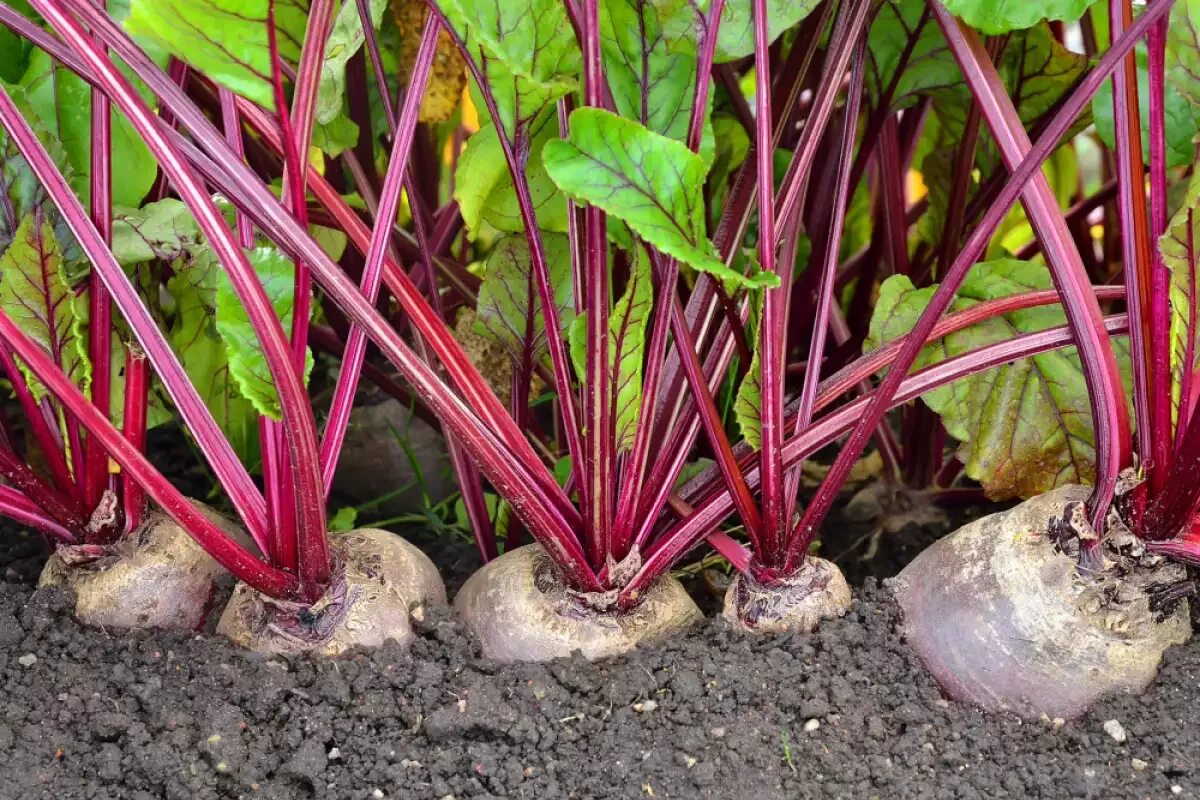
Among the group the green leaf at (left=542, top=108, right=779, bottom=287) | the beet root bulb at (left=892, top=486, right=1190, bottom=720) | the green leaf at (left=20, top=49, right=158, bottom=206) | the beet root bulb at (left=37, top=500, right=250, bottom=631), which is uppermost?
the green leaf at (left=542, top=108, right=779, bottom=287)

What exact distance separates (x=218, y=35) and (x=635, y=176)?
321 millimetres

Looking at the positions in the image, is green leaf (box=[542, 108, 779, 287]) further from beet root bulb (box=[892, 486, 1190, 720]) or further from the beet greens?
beet root bulb (box=[892, 486, 1190, 720])

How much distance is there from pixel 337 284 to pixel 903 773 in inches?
25.3

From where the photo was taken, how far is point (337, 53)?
969 mm

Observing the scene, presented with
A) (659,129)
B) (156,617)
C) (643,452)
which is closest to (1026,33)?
(659,129)

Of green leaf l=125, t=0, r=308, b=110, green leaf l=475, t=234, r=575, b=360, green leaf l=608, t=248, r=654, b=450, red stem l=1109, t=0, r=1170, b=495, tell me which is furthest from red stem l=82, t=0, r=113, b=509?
red stem l=1109, t=0, r=1170, b=495

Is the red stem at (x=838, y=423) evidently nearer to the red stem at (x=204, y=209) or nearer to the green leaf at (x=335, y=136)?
the red stem at (x=204, y=209)

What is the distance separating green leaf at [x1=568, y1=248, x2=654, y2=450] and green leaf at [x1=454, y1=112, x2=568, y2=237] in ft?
0.53

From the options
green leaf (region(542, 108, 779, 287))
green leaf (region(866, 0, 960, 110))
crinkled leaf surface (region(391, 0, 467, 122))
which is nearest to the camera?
green leaf (region(542, 108, 779, 287))

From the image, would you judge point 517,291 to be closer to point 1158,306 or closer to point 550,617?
point 550,617

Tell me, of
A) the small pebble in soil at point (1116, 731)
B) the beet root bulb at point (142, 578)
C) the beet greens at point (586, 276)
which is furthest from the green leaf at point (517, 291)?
the small pebble in soil at point (1116, 731)

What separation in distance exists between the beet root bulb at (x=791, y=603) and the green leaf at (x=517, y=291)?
36cm

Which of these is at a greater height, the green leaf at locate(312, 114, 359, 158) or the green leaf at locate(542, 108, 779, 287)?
the green leaf at locate(542, 108, 779, 287)

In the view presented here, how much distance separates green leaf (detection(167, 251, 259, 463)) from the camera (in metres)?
1.16
